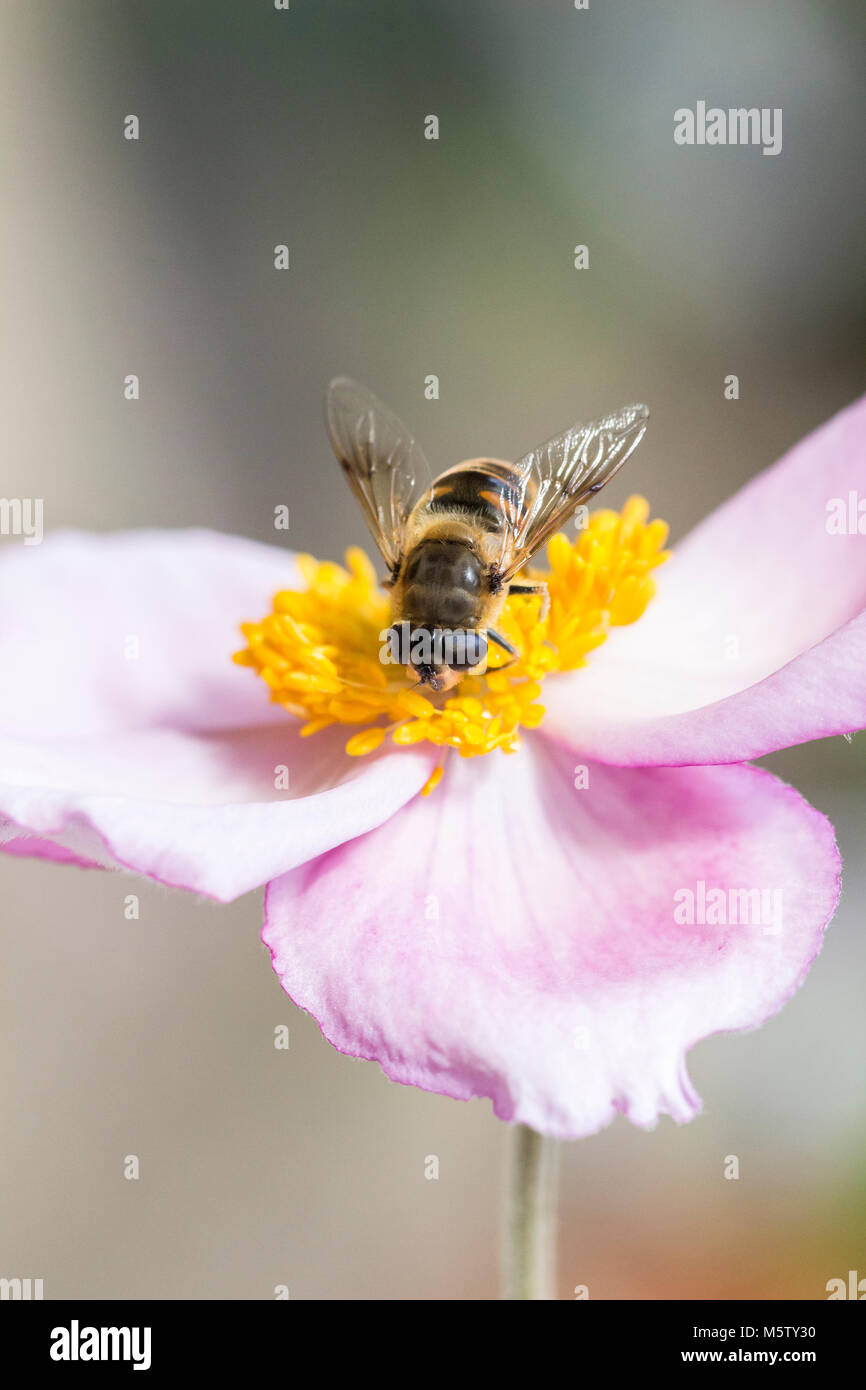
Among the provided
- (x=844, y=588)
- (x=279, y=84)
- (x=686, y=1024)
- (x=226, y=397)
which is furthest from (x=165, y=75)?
(x=686, y=1024)

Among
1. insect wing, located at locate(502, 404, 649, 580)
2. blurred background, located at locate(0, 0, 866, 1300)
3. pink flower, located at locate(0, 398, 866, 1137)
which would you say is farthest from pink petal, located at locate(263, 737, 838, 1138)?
blurred background, located at locate(0, 0, 866, 1300)

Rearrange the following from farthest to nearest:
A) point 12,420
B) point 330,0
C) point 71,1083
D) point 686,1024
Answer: point 12,420 < point 330,0 < point 71,1083 < point 686,1024

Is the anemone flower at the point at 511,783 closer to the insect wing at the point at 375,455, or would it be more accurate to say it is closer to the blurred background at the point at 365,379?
the insect wing at the point at 375,455

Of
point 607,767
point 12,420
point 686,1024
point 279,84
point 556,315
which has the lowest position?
point 686,1024

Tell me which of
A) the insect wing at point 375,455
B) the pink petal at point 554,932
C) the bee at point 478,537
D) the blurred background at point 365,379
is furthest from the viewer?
the blurred background at point 365,379

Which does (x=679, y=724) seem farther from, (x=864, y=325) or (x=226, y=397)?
(x=226, y=397)

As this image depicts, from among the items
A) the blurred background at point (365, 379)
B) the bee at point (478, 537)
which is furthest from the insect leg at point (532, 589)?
the blurred background at point (365, 379)
